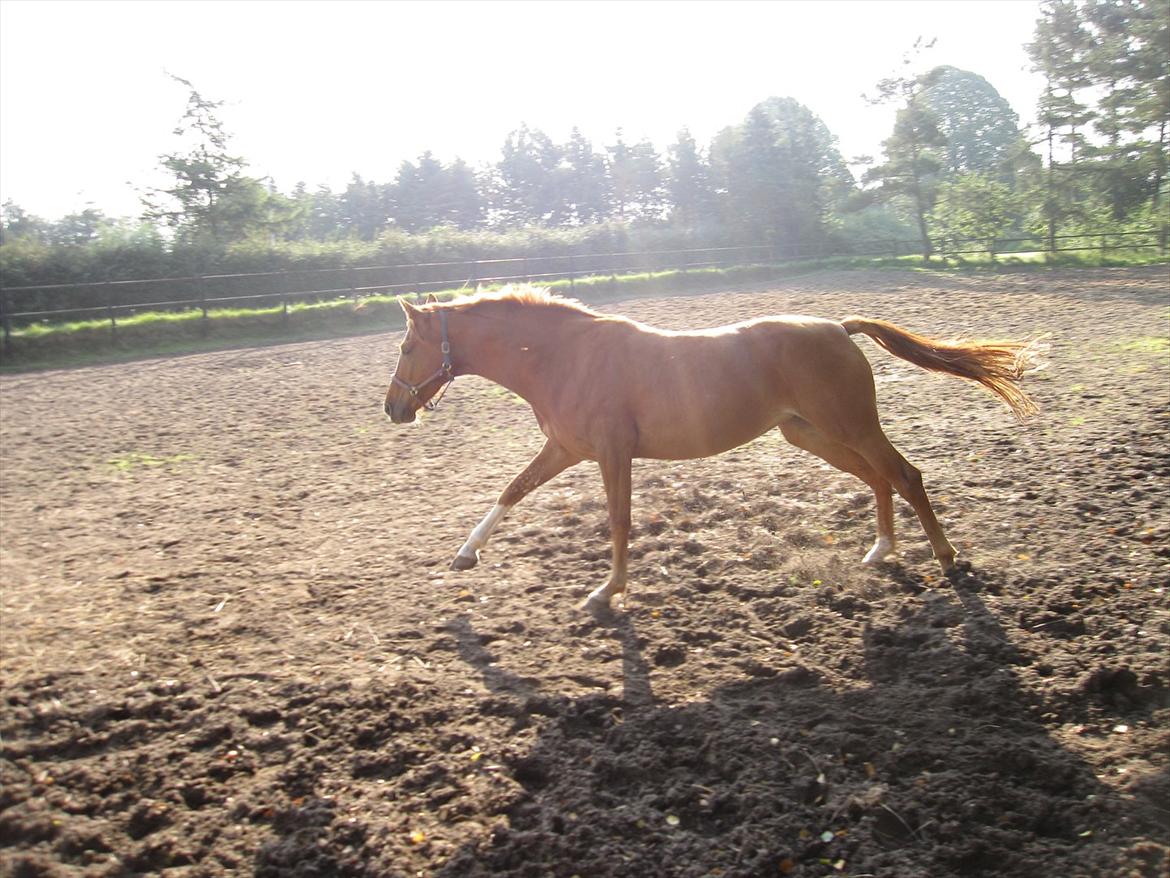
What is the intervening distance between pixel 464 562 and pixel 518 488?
2.08ft

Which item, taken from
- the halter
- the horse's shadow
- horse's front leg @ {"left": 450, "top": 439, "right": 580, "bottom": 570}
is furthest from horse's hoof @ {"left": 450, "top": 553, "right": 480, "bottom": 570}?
the horse's shadow

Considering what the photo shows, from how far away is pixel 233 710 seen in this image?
3.96 metres

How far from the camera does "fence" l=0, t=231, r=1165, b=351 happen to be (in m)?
21.8

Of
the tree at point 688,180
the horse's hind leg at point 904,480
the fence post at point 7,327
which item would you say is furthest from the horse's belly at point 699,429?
the tree at point 688,180

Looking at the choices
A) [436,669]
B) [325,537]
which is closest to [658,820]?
[436,669]

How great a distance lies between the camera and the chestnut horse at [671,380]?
521 cm

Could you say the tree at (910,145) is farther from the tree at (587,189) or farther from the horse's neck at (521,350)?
the horse's neck at (521,350)

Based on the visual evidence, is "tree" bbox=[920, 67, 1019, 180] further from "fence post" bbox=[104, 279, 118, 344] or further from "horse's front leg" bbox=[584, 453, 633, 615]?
"horse's front leg" bbox=[584, 453, 633, 615]

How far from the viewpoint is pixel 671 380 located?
5242mm

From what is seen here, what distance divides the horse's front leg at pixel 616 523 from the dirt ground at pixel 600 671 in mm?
201

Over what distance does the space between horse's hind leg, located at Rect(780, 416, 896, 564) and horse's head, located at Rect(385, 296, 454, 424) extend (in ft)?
7.79

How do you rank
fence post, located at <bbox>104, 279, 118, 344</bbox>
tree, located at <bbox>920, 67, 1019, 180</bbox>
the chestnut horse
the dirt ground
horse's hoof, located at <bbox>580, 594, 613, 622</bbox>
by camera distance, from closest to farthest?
the dirt ground, horse's hoof, located at <bbox>580, 594, 613, 622</bbox>, the chestnut horse, fence post, located at <bbox>104, 279, 118, 344</bbox>, tree, located at <bbox>920, 67, 1019, 180</bbox>

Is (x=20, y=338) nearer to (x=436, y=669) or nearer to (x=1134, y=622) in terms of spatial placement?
(x=436, y=669)

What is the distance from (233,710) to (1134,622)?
14.9 ft
